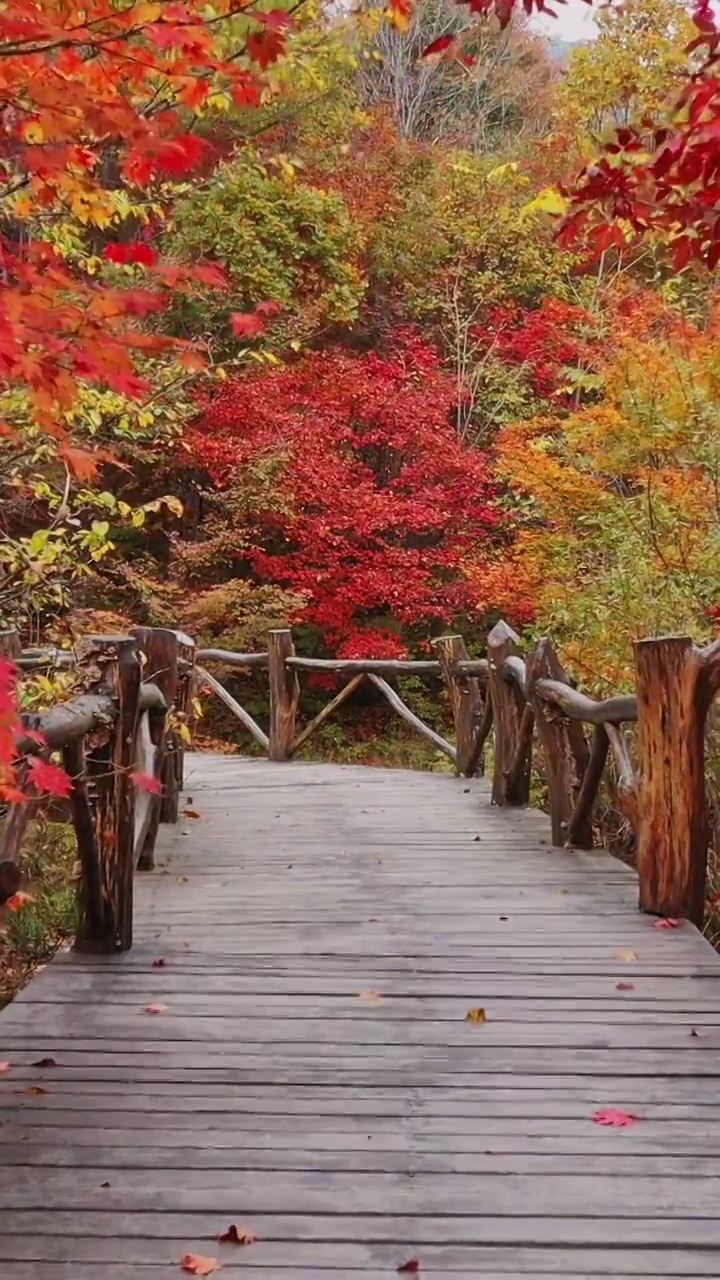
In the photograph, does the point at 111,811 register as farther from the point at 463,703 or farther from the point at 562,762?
the point at 463,703

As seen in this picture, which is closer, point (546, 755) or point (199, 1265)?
point (199, 1265)

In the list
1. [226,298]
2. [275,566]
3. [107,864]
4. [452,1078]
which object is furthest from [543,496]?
[452,1078]

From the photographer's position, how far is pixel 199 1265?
1896mm

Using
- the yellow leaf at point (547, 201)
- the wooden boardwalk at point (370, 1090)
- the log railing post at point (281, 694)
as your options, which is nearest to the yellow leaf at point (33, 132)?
the yellow leaf at point (547, 201)

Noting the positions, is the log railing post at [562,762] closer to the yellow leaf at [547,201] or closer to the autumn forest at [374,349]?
the autumn forest at [374,349]

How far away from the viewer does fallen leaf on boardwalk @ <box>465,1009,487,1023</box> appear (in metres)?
3.13

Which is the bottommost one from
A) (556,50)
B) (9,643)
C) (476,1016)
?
(476,1016)

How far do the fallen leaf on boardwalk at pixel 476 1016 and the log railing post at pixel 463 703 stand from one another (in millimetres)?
5366

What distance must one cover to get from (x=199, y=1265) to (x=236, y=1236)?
0.10m

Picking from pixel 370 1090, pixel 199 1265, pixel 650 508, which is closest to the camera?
pixel 199 1265

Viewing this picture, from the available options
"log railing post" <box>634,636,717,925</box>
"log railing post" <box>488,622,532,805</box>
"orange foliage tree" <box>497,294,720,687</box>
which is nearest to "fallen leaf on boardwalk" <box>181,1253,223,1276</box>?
"log railing post" <box>634,636,717,925</box>

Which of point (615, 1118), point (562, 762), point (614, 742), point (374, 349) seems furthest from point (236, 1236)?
point (374, 349)

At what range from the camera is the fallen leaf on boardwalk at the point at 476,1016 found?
10.3 feet

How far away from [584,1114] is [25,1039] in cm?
144
